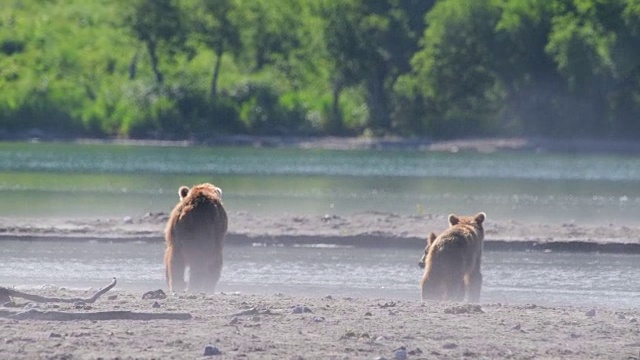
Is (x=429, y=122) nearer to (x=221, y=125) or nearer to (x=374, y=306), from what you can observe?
(x=221, y=125)

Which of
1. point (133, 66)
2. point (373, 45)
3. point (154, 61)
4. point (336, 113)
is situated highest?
point (373, 45)

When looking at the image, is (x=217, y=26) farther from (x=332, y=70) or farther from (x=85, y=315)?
(x=85, y=315)

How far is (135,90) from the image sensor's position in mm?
77312

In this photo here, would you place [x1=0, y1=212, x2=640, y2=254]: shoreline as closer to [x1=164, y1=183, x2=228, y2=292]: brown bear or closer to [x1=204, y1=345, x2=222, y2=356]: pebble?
[x1=164, y1=183, x2=228, y2=292]: brown bear

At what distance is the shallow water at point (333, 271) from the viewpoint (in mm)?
15828

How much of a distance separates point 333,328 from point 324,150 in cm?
5647

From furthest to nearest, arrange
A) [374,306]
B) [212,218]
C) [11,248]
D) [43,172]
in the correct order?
[43,172] < [11,248] < [212,218] < [374,306]

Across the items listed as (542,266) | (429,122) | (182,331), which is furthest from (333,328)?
(429,122)

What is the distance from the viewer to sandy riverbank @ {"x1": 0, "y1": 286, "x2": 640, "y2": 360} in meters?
9.66

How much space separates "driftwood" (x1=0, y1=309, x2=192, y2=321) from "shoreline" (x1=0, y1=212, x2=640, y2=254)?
34.1 ft

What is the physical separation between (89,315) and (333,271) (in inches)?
294

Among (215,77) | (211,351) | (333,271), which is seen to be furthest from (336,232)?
(215,77)

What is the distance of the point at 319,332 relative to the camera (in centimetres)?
1055

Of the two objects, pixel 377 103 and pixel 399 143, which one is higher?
pixel 377 103
